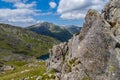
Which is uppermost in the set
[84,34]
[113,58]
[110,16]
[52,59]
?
[110,16]

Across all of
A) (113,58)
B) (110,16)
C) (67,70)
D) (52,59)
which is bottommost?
(52,59)

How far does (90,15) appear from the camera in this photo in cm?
4591

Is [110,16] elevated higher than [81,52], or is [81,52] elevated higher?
[110,16]

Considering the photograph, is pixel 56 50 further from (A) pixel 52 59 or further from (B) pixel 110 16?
(B) pixel 110 16

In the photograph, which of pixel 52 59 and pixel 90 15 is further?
pixel 52 59

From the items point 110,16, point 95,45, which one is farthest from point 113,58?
point 110,16

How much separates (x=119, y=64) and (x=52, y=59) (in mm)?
55431

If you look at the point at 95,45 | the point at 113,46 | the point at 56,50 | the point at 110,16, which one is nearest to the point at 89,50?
the point at 95,45

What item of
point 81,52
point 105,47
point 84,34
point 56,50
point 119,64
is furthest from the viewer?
point 56,50

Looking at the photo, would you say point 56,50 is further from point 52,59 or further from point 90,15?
point 90,15

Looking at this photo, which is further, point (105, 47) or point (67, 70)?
point (67, 70)

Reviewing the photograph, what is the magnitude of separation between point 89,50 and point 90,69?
11.0 ft

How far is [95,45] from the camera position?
137 ft

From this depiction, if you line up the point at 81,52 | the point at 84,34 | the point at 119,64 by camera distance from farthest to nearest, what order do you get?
1. the point at 84,34
2. the point at 81,52
3. the point at 119,64
